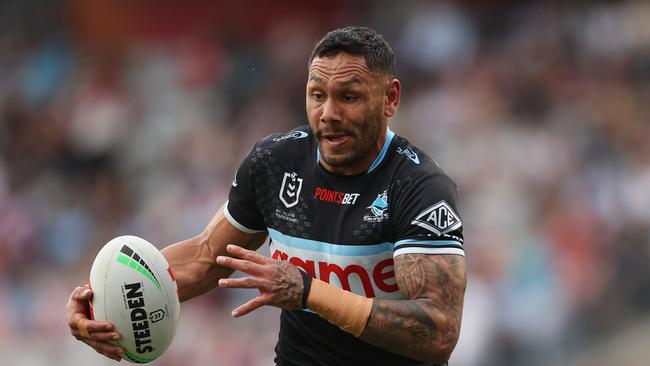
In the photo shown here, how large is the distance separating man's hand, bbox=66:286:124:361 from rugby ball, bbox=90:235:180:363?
37 mm

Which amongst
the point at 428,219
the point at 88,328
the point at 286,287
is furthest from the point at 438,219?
the point at 88,328

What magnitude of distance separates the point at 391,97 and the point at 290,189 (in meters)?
0.71

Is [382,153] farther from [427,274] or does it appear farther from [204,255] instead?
[204,255]

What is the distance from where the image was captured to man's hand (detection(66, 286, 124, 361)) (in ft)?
18.2

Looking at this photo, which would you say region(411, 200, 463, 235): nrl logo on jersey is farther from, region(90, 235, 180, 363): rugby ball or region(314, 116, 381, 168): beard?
region(90, 235, 180, 363): rugby ball

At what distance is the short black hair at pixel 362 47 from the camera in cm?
567

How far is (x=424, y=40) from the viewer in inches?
562

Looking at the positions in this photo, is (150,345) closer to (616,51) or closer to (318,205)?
(318,205)

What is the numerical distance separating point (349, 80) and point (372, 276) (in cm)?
97

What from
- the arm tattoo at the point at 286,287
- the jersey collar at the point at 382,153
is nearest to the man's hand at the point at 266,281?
the arm tattoo at the point at 286,287

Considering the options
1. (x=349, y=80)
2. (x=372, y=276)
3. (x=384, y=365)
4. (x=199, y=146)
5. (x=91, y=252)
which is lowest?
(x=91, y=252)

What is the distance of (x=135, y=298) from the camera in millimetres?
5594

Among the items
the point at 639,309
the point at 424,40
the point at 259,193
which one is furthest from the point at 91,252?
the point at 259,193

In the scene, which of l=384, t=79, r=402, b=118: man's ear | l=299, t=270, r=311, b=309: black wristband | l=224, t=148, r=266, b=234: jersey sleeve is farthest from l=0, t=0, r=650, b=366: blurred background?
l=299, t=270, r=311, b=309: black wristband
